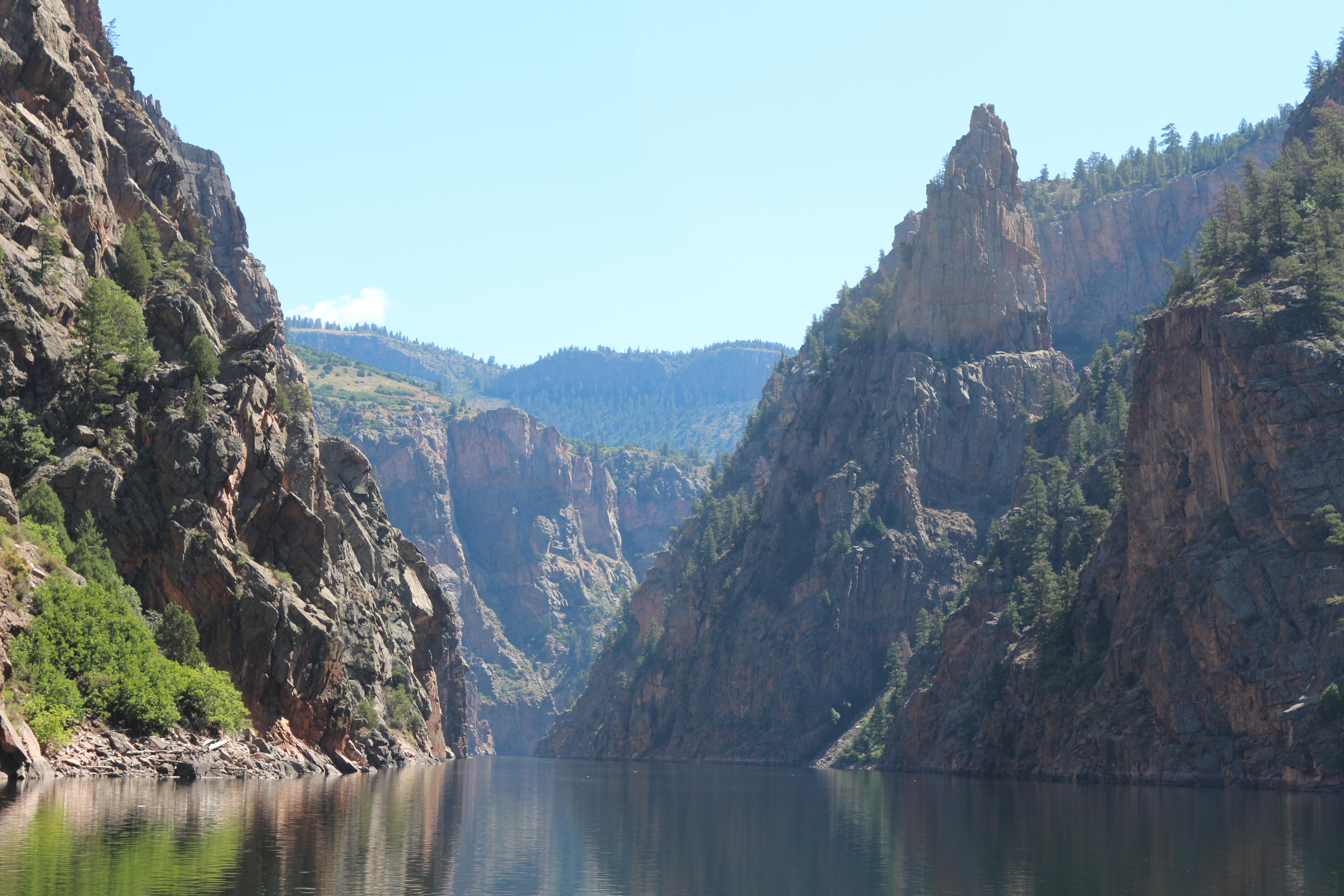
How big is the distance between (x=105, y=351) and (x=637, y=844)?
54653 millimetres

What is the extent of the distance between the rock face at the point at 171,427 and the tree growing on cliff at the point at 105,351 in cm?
Result: 94

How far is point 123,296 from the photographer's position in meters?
97.0

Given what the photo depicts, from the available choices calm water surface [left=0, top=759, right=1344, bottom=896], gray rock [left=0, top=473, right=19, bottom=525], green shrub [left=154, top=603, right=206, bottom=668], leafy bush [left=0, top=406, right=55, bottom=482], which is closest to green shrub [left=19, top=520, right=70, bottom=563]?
gray rock [left=0, top=473, right=19, bottom=525]

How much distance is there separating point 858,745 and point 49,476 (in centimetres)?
11522

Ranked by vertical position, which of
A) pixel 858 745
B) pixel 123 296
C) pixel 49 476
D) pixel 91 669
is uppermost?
pixel 123 296

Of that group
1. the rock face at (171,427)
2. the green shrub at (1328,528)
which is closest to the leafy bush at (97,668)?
the rock face at (171,427)

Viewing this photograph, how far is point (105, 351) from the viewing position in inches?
3610

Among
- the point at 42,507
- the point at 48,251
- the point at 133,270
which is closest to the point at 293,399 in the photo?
the point at 133,270

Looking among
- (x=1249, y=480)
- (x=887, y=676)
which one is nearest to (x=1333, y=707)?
(x=1249, y=480)

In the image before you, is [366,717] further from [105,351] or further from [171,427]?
[105,351]

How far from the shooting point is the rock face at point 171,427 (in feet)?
294

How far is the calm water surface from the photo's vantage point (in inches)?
1570

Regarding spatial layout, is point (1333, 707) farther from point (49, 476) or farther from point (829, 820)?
point (49, 476)

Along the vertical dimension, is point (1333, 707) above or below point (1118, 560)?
below
